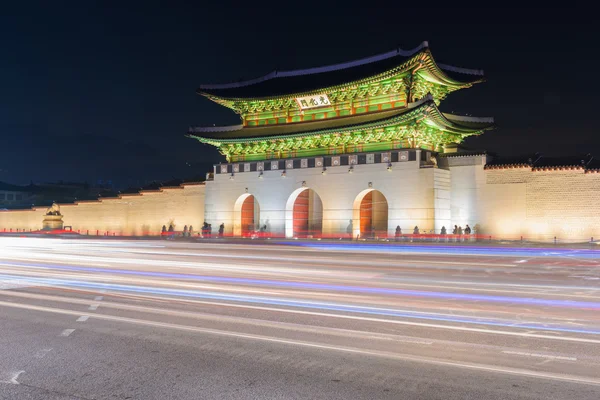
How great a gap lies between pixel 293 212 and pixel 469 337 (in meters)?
32.2

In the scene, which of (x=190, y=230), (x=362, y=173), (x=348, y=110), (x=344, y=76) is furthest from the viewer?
(x=190, y=230)

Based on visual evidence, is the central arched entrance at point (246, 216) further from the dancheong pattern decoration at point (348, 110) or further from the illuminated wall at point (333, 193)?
the dancheong pattern decoration at point (348, 110)

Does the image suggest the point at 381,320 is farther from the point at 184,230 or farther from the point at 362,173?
the point at 184,230

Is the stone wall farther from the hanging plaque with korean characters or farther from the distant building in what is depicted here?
the distant building

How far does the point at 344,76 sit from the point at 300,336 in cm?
3258

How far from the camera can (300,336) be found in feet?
24.0

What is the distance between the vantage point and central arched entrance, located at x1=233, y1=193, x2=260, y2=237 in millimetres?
41562

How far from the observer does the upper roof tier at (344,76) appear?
1265 inches

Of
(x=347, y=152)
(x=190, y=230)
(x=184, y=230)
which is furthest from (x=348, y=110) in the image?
(x=184, y=230)

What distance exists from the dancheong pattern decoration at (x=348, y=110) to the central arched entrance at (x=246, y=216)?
10.9ft

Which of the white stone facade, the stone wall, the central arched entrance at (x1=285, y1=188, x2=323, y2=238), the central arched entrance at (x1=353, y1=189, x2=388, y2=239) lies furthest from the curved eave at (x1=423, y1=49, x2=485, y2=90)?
the central arched entrance at (x1=285, y1=188, x2=323, y2=238)

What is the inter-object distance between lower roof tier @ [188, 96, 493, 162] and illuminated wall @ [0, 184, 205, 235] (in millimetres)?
5001

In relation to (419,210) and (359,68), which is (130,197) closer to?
(359,68)

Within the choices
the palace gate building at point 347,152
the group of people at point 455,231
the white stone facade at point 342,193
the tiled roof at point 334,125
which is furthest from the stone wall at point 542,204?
the tiled roof at point 334,125
